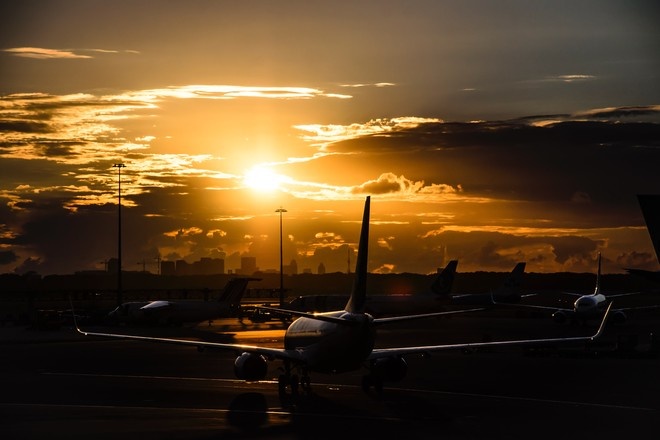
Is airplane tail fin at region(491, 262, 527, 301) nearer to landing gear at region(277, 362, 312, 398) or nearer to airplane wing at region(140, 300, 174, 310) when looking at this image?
airplane wing at region(140, 300, 174, 310)

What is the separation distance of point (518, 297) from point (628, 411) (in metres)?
117

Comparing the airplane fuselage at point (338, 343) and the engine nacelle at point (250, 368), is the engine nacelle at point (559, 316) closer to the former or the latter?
the airplane fuselage at point (338, 343)

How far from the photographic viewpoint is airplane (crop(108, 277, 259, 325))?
123 m

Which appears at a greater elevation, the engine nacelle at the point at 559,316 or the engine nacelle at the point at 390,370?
the engine nacelle at the point at 390,370

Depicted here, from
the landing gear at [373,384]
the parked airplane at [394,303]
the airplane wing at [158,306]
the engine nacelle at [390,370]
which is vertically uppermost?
the engine nacelle at [390,370]

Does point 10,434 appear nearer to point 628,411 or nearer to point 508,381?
point 628,411

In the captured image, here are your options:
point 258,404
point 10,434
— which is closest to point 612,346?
point 258,404

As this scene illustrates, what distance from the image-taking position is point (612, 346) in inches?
3014

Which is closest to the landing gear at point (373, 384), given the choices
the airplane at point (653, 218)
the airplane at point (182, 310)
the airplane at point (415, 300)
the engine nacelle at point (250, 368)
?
the engine nacelle at point (250, 368)

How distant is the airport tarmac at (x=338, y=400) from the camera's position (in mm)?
34219

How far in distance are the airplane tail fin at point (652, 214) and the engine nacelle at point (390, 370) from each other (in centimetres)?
1424

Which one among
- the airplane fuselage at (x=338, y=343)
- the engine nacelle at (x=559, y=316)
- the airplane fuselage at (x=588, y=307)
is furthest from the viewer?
the engine nacelle at (x=559, y=316)

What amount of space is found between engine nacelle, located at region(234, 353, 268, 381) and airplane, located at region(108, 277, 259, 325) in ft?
251

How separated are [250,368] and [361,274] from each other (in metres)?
6.91
